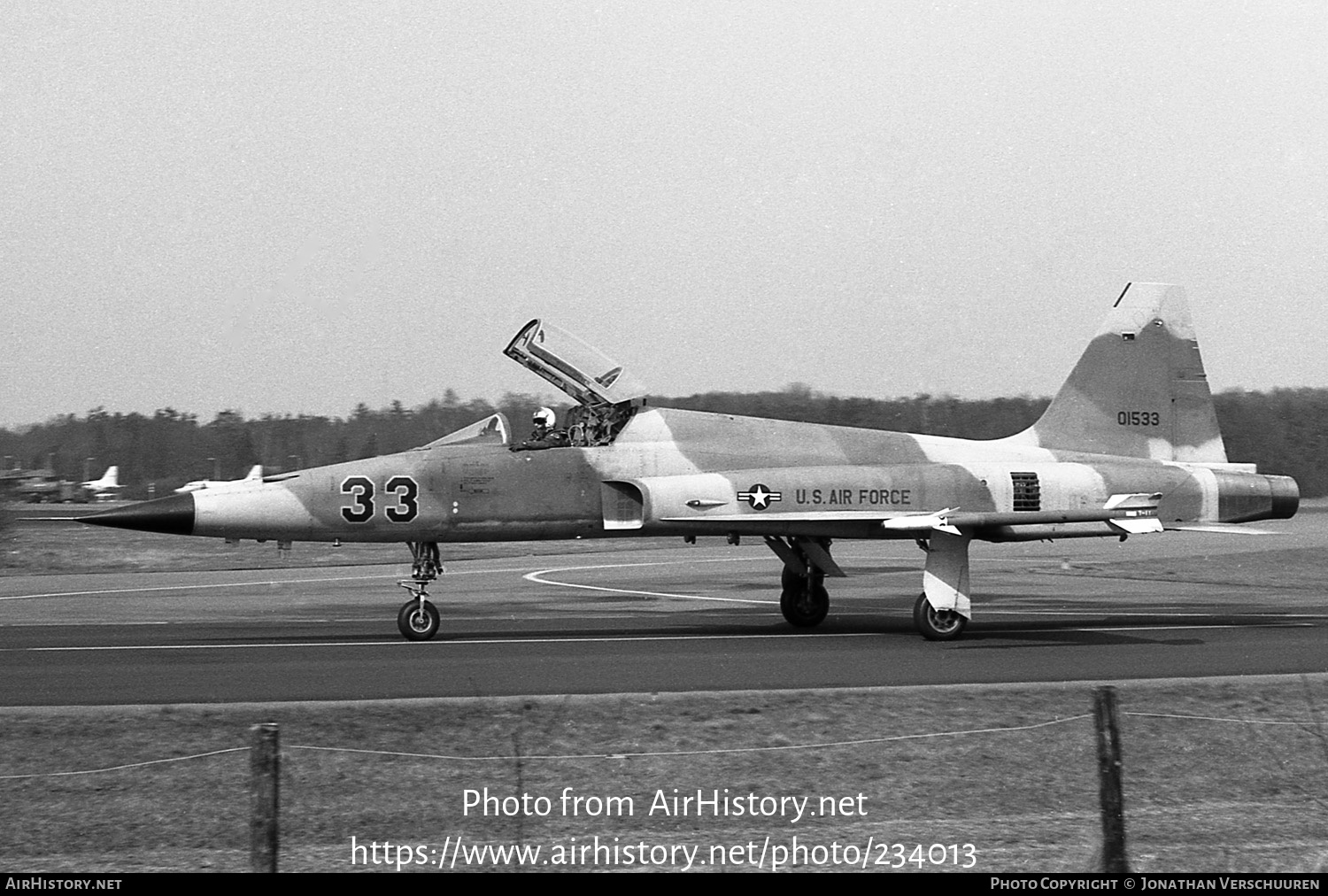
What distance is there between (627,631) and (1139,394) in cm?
811

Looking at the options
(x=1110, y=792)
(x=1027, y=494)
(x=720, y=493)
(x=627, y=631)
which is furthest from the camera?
(x=1027, y=494)

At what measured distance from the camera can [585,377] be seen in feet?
57.4

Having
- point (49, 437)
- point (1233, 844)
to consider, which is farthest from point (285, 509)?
point (49, 437)

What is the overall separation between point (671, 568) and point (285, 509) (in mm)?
16702

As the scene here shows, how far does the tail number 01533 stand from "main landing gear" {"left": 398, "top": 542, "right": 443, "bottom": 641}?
550 mm

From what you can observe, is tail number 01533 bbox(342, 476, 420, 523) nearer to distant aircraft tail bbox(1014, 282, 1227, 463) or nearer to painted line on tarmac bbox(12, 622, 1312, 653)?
painted line on tarmac bbox(12, 622, 1312, 653)

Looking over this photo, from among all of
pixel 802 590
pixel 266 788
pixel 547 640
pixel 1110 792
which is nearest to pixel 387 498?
pixel 547 640

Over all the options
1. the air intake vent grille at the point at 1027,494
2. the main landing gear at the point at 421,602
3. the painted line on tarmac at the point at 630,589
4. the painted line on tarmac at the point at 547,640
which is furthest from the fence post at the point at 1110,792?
the painted line on tarmac at the point at 630,589

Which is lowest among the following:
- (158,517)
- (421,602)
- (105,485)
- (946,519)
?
(421,602)

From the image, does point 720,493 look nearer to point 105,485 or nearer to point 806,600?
point 806,600

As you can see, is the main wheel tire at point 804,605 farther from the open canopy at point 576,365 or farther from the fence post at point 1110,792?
the fence post at point 1110,792

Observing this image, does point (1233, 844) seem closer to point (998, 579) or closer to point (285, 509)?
point (285, 509)

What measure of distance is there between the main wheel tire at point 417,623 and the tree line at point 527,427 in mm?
2492

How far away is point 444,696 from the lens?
1170 cm
